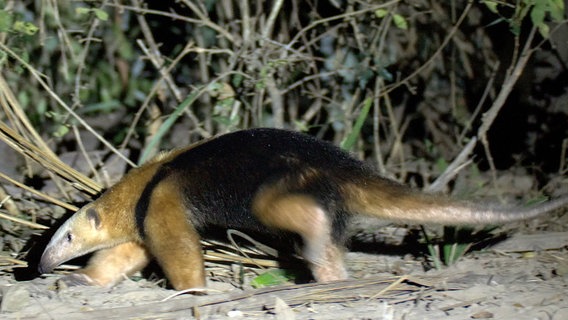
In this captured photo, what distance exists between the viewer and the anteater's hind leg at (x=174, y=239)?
4895 mm

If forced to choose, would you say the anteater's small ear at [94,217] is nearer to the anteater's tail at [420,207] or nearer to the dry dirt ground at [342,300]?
the dry dirt ground at [342,300]

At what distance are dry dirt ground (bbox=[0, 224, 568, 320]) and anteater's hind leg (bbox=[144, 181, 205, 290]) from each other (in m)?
0.17

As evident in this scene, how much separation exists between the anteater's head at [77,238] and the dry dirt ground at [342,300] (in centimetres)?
34

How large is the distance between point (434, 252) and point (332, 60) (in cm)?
231

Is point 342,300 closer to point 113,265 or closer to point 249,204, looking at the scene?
point 249,204

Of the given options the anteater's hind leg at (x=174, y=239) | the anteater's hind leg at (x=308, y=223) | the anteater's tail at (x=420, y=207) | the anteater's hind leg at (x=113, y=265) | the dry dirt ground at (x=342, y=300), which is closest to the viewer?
the dry dirt ground at (x=342, y=300)

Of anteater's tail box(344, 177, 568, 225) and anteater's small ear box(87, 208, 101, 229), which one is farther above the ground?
anteater's small ear box(87, 208, 101, 229)

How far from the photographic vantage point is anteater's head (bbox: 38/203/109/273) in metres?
5.40

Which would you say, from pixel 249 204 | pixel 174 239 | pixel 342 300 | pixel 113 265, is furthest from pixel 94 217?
pixel 342 300

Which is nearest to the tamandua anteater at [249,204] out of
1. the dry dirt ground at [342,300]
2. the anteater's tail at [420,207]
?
the anteater's tail at [420,207]

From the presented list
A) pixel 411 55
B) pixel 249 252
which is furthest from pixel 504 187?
pixel 249 252

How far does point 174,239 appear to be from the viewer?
4930 mm

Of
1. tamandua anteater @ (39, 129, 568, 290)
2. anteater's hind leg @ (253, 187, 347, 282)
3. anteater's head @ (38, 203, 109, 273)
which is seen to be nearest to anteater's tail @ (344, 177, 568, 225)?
tamandua anteater @ (39, 129, 568, 290)

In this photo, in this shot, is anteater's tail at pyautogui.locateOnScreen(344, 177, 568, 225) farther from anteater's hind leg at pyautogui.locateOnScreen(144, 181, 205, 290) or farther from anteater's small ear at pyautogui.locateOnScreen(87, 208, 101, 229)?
anteater's small ear at pyautogui.locateOnScreen(87, 208, 101, 229)
